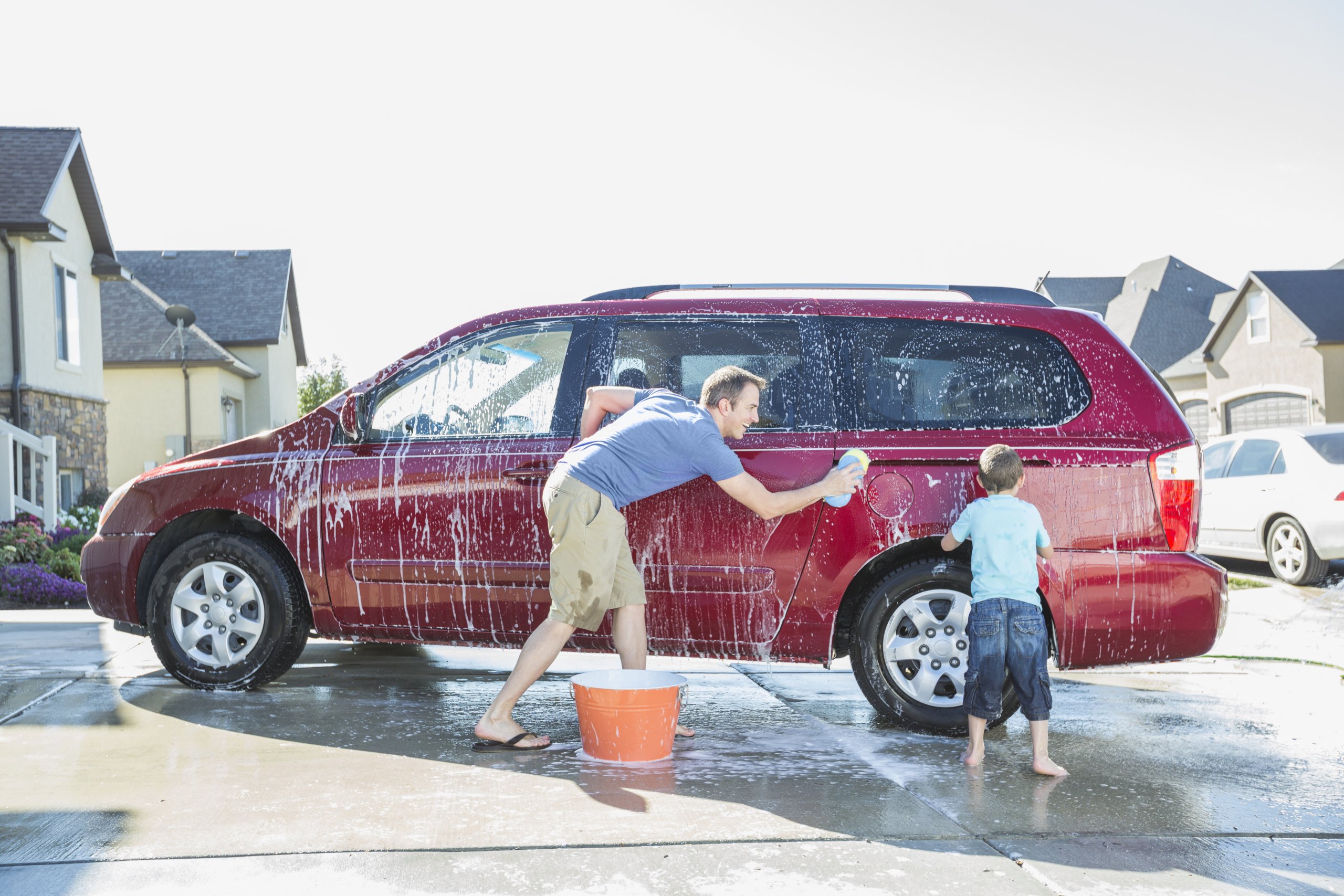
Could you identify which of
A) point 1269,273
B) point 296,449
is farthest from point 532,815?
point 1269,273

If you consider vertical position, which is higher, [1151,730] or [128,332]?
[128,332]

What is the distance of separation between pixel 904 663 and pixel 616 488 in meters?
1.42

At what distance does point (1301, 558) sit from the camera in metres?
11.5

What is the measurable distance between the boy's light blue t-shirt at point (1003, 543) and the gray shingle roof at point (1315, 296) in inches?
1146

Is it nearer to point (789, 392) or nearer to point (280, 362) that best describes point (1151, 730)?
point (789, 392)

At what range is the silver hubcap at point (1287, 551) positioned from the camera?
11543 mm

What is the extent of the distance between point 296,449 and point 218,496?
17.2 inches

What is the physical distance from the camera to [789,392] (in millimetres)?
5227

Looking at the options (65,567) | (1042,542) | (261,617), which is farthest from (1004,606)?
(65,567)

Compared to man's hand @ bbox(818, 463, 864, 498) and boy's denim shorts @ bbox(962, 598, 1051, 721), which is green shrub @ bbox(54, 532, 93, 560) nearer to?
man's hand @ bbox(818, 463, 864, 498)

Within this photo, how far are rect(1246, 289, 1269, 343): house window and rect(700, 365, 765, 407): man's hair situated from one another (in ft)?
104

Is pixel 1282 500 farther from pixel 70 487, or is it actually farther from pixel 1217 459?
pixel 70 487

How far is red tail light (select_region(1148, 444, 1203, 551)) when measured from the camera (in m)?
4.94

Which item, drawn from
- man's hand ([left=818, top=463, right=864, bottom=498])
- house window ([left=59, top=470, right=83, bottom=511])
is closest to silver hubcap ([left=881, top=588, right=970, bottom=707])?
man's hand ([left=818, top=463, right=864, bottom=498])
